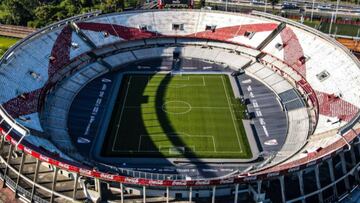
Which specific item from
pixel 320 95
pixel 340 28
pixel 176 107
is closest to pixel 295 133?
pixel 320 95

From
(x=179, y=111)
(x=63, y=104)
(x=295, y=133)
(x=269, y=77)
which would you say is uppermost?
(x=269, y=77)

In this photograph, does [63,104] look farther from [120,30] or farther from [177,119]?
[120,30]

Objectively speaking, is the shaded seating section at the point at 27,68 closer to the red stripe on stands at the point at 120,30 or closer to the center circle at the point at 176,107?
the red stripe on stands at the point at 120,30

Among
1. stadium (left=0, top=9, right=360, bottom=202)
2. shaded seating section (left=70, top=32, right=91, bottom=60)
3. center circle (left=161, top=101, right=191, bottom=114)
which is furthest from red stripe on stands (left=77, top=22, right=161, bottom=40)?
center circle (left=161, top=101, right=191, bottom=114)

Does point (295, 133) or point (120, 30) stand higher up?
point (120, 30)

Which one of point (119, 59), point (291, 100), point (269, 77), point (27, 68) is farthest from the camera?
point (119, 59)

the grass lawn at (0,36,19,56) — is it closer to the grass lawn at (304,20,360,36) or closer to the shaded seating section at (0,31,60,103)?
the shaded seating section at (0,31,60,103)

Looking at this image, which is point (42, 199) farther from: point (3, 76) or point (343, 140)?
point (343, 140)
